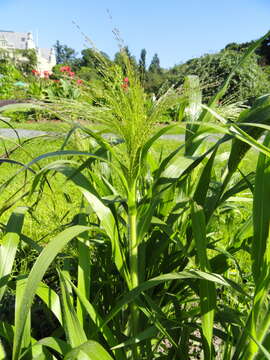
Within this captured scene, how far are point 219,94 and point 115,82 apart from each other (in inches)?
13.0

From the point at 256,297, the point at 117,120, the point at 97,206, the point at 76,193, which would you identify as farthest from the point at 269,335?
the point at 76,193

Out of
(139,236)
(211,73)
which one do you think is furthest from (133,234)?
(211,73)

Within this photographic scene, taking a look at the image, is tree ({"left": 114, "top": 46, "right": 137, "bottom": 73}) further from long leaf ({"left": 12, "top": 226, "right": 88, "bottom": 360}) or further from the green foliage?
long leaf ({"left": 12, "top": 226, "right": 88, "bottom": 360})

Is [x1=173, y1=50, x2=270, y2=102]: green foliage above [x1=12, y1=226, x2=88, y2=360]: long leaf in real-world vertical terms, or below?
above

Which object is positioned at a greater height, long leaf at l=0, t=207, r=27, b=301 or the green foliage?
the green foliage

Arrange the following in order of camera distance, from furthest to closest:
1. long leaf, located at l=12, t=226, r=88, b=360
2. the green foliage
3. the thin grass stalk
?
the green foliage
the thin grass stalk
long leaf, located at l=12, t=226, r=88, b=360

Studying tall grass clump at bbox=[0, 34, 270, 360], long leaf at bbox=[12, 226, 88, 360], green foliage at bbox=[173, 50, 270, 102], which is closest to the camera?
long leaf at bbox=[12, 226, 88, 360]

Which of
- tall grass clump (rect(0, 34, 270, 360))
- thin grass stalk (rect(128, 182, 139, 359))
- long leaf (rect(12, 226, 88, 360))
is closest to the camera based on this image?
long leaf (rect(12, 226, 88, 360))

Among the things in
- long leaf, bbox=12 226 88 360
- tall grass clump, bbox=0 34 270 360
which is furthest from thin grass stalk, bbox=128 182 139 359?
long leaf, bbox=12 226 88 360

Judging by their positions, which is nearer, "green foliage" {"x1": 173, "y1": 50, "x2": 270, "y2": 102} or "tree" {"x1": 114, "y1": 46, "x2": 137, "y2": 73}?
"tree" {"x1": 114, "y1": 46, "x2": 137, "y2": 73}

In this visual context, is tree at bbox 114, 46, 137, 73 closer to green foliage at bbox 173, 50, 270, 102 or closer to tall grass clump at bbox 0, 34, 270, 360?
tall grass clump at bbox 0, 34, 270, 360

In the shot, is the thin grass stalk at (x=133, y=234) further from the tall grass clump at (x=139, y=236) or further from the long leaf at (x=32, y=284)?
the long leaf at (x=32, y=284)

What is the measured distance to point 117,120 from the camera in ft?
2.57

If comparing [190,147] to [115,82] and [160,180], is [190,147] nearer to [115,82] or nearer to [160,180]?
[160,180]
